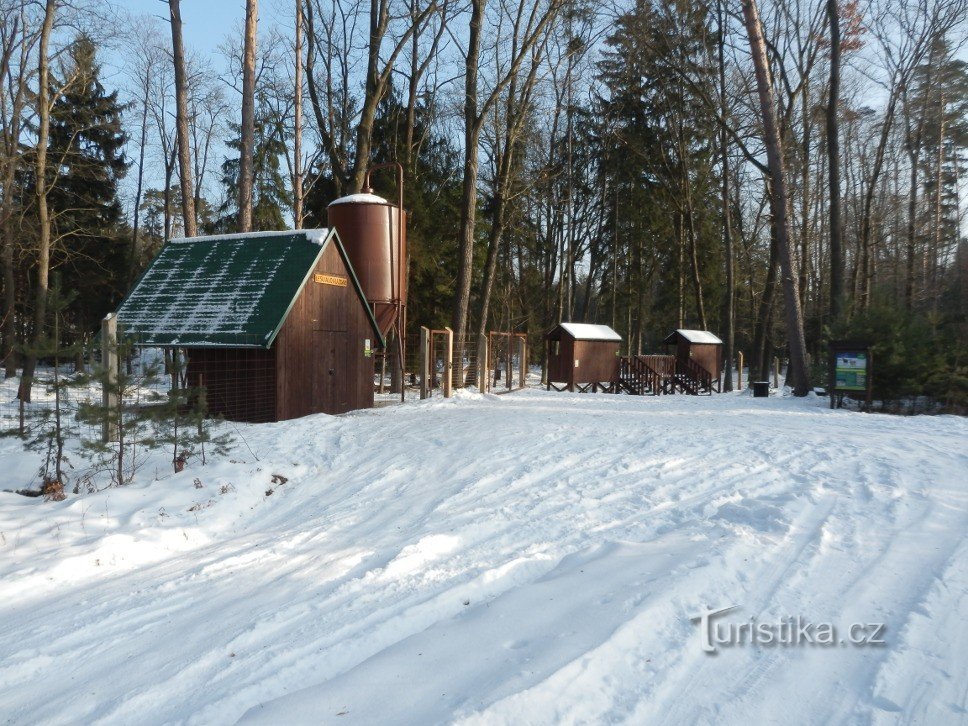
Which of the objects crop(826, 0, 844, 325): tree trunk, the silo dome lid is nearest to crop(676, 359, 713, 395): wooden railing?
crop(826, 0, 844, 325): tree trunk

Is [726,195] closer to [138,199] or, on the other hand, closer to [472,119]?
[472,119]

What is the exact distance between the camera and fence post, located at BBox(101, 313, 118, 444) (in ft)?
24.4

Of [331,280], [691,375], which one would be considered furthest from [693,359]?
[331,280]

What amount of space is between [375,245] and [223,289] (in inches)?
194

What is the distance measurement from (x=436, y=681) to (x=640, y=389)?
80.7 ft

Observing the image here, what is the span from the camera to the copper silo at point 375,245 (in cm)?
1739

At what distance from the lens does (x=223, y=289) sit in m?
13.5

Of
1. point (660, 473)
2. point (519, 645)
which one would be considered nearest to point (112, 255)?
point (660, 473)

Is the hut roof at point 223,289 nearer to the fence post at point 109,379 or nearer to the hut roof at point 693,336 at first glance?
the fence post at point 109,379

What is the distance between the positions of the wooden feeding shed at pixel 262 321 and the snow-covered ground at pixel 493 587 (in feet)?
12.4

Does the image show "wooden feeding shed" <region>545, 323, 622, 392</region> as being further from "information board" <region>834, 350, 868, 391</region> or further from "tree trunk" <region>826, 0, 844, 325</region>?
"information board" <region>834, 350, 868, 391</region>

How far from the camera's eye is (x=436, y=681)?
11.0ft

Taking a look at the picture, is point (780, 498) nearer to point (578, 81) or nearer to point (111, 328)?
point (111, 328)

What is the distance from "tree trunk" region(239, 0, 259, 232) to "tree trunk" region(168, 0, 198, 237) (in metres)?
1.30
